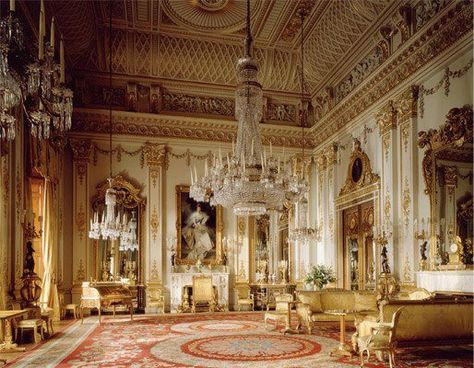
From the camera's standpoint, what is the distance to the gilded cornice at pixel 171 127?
1173 centimetres

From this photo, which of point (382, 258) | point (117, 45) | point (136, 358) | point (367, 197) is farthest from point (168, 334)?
point (117, 45)

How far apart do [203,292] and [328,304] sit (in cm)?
395

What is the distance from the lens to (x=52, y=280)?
9.61 meters

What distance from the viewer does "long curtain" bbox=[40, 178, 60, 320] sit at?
9.31 meters

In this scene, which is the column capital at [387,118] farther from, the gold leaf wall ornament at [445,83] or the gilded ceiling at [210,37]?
the gilded ceiling at [210,37]

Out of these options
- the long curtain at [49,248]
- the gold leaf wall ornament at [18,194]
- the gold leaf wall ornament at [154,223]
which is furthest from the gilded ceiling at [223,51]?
the gold leaf wall ornament at [18,194]

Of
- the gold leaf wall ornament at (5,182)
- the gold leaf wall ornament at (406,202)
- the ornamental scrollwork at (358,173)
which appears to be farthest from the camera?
the ornamental scrollwork at (358,173)

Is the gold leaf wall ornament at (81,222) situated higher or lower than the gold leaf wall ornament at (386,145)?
lower

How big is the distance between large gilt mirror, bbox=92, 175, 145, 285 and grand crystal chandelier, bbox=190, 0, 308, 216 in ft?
13.8

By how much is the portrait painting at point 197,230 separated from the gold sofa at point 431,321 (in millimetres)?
6628

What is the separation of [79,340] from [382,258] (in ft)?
17.1

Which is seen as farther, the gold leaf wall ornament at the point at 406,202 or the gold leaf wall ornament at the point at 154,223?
the gold leaf wall ornament at the point at 154,223

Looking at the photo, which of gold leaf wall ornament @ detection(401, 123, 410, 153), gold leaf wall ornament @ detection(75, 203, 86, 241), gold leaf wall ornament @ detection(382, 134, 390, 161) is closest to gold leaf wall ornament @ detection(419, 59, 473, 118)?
gold leaf wall ornament @ detection(401, 123, 410, 153)

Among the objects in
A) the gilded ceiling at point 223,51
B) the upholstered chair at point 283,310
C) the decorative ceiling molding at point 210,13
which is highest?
the decorative ceiling molding at point 210,13
